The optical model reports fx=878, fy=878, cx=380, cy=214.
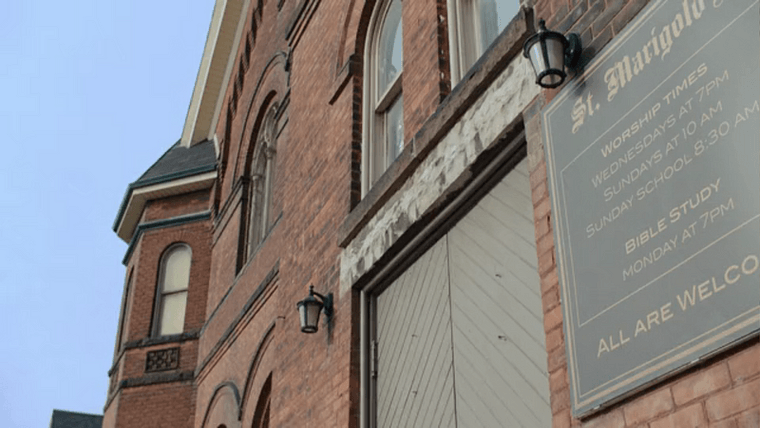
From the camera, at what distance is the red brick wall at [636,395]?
307 centimetres

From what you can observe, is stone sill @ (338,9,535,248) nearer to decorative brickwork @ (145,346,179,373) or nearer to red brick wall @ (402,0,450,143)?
red brick wall @ (402,0,450,143)

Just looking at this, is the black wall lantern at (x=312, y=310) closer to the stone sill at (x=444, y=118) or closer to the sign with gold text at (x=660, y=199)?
the stone sill at (x=444, y=118)

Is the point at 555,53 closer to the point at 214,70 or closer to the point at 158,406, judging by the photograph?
the point at 158,406

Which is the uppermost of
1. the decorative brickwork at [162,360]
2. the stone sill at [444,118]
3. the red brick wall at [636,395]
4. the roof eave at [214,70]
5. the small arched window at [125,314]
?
the roof eave at [214,70]

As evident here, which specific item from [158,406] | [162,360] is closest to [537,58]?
[158,406]

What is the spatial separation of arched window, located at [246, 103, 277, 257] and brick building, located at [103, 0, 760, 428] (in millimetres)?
676

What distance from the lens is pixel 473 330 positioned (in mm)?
5441

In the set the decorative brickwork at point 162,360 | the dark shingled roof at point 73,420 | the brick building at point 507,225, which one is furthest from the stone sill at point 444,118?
the dark shingled roof at point 73,420

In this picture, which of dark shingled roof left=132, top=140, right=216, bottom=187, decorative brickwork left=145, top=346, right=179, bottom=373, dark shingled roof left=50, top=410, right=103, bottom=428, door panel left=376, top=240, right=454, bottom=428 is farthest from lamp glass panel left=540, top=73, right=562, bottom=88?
dark shingled roof left=50, top=410, right=103, bottom=428

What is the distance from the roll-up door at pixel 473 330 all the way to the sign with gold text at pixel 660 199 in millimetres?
843

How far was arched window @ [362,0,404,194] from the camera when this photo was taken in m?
7.63

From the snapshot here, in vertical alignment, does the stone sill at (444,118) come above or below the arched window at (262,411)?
above

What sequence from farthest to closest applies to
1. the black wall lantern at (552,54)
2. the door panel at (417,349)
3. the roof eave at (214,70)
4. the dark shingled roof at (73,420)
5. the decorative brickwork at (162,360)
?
the dark shingled roof at (73,420) < the roof eave at (214,70) < the decorative brickwork at (162,360) < the door panel at (417,349) < the black wall lantern at (552,54)

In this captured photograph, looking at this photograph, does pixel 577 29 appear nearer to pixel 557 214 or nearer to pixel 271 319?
pixel 557 214
